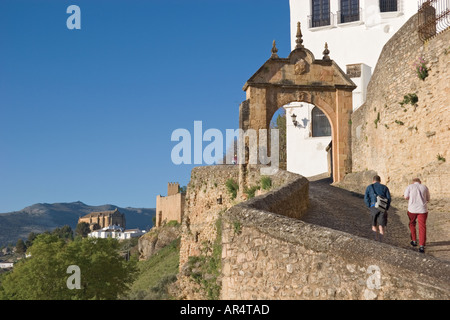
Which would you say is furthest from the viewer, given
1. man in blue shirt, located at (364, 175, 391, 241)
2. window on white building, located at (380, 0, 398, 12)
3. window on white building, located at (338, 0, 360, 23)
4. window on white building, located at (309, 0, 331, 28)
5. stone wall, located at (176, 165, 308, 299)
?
window on white building, located at (309, 0, 331, 28)

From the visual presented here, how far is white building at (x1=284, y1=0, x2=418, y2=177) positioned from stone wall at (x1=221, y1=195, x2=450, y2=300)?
23.3m

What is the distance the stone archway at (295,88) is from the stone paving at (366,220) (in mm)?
4990

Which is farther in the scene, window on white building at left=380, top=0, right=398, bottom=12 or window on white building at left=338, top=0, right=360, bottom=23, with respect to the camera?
window on white building at left=338, top=0, right=360, bottom=23

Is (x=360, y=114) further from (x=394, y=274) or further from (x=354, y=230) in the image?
(x=394, y=274)

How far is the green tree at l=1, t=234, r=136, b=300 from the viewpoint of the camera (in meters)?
27.4

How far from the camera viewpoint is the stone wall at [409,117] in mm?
12398

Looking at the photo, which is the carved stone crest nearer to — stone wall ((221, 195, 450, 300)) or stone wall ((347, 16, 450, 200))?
stone wall ((347, 16, 450, 200))

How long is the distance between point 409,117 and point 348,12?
17.8 metres

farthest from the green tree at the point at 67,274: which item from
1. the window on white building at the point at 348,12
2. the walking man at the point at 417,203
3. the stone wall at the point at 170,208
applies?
the stone wall at the point at 170,208

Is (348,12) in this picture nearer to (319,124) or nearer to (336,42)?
(336,42)

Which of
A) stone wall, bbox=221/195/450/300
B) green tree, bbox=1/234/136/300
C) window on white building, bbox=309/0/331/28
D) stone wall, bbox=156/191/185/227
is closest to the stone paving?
stone wall, bbox=221/195/450/300

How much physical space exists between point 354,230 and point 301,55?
1024 cm

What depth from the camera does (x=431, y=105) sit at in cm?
1304

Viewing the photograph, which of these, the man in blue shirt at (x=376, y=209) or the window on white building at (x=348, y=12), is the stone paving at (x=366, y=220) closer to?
the man in blue shirt at (x=376, y=209)
